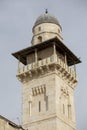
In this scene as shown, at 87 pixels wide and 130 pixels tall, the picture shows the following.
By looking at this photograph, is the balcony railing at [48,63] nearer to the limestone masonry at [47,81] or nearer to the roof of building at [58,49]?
the limestone masonry at [47,81]

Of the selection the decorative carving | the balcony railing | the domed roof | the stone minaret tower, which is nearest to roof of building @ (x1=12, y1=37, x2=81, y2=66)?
the stone minaret tower

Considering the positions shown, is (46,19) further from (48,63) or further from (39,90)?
(39,90)

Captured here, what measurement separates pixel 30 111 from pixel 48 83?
8.87 feet

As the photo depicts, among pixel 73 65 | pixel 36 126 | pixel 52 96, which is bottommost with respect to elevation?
pixel 36 126

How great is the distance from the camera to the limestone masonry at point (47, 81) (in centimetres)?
3148

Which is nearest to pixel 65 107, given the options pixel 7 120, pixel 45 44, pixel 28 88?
pixel 28 88

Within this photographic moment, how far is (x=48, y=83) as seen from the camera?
107ft

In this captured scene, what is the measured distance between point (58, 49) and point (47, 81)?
3700mm

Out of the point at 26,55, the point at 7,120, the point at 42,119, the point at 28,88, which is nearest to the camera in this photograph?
the point at 7,120

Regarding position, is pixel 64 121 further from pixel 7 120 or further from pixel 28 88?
pixel 7 120

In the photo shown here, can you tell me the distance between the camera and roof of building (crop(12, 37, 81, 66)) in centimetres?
3409

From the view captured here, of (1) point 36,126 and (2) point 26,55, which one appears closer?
(1) point 36,126

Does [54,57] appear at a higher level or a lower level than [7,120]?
higher

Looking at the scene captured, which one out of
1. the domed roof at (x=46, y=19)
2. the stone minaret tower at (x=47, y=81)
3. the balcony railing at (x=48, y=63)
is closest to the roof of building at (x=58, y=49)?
the stone minaret tower at (x=47, y=81)
